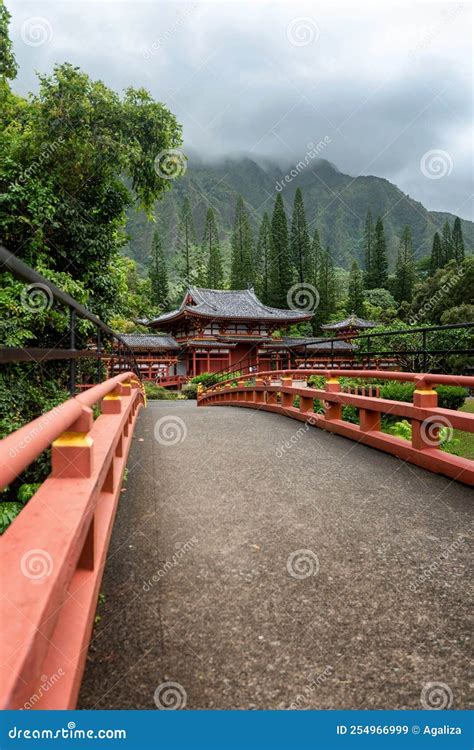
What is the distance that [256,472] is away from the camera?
468cm

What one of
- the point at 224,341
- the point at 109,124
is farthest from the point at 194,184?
the point at 109,124

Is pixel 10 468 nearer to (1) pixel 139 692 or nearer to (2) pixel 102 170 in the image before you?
(1) pixel 139 692

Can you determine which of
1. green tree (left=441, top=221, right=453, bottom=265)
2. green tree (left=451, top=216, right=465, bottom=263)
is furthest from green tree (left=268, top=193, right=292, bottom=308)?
green tree (left=451, top=216, right=465, bottom=263)

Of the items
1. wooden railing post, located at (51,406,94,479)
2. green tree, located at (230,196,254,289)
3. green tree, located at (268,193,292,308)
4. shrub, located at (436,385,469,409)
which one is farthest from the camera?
green tree, located at (230,196,254,289)

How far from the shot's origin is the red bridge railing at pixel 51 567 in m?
1.12

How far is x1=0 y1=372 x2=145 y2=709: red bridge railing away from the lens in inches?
44.3

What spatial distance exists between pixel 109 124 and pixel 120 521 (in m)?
10.6

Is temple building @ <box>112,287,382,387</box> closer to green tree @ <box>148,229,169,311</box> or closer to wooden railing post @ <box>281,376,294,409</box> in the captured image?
green tree @ <box>148,229,169,311</box>

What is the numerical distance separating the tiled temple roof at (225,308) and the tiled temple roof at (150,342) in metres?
1.77

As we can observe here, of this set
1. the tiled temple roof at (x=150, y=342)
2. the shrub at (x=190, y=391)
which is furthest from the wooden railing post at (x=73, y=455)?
the tiled temple roof at (x=150, y=342)

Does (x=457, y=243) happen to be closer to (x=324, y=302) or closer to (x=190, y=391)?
(x=324, y=302)

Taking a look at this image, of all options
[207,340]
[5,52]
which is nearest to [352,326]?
[207,340]

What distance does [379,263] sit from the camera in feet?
240

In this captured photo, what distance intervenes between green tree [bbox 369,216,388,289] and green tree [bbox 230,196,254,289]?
71.2 feet
